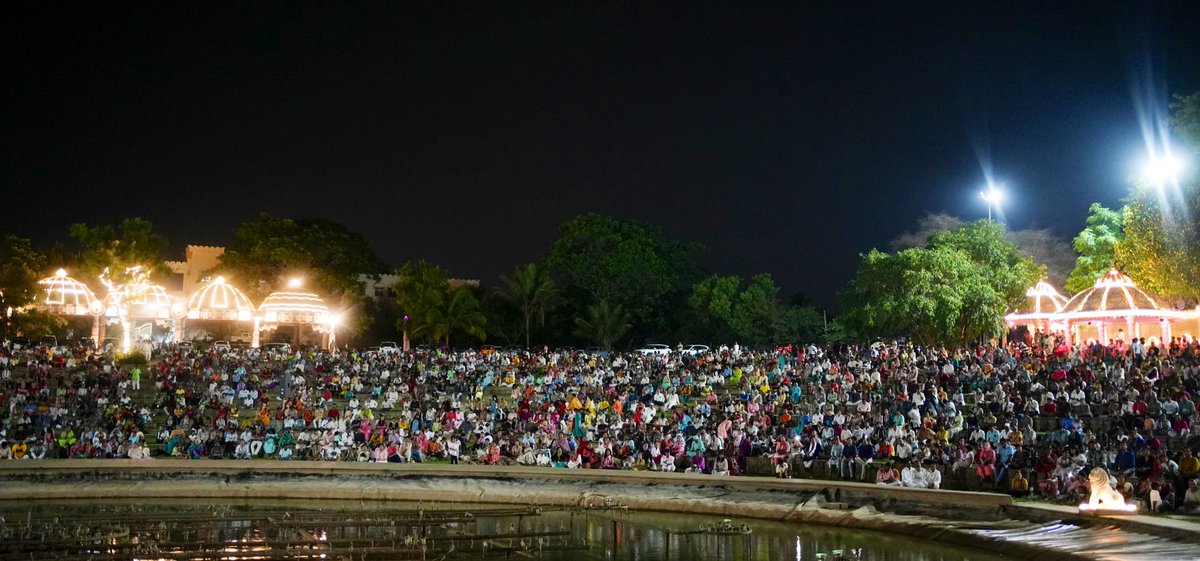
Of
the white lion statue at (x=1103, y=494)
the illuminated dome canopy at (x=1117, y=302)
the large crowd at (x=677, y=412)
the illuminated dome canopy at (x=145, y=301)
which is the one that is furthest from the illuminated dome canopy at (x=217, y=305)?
the white lion statue at (x=1103, y=494)

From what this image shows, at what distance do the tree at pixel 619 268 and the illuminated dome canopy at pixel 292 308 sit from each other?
13823mm

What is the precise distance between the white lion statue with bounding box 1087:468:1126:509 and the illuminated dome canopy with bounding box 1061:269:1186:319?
19.2 metres

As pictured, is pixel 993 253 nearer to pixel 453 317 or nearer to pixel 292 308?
pixel 453 317

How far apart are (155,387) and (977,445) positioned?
2238cm

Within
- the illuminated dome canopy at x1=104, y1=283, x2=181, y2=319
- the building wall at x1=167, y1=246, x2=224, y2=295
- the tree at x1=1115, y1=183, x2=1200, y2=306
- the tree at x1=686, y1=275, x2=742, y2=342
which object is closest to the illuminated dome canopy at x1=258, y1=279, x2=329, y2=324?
the illuminated dome canopy at x1=104, y1=283, x2=181, y2=319

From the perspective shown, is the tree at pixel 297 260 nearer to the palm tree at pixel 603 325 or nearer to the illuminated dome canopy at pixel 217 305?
the illuminated dome canopy at pixel 217 305

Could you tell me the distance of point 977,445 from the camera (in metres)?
19.1

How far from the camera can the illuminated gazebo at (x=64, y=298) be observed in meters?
38.8

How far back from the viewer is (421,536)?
15609 millimetres

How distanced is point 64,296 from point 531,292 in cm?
2006

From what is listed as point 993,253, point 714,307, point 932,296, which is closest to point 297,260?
point 714,307

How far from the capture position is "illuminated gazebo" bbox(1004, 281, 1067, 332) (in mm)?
35875

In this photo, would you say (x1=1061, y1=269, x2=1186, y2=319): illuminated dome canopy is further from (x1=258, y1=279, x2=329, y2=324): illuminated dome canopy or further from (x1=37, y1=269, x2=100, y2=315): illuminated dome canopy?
(x1=37, y1=269, x2=100, y2=315): illuminated dome canopy

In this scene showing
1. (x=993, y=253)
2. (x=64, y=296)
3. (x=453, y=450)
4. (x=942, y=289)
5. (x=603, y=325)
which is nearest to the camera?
(x=453, y=450)
